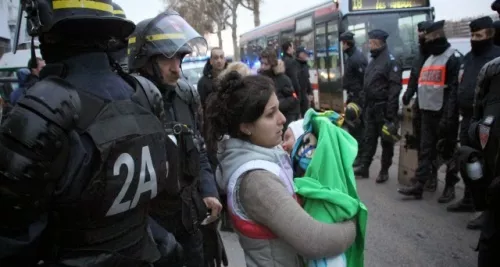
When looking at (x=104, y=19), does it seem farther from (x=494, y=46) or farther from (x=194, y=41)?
(x=494, y=46)

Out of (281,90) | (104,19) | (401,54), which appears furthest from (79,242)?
(401,54)

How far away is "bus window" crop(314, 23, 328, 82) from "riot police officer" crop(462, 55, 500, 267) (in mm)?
9407

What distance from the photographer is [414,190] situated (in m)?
5.71

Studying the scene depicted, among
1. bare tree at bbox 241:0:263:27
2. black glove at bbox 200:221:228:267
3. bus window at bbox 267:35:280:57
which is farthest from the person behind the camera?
bare tree at bbox 241:0:263:27

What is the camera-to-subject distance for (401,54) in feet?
35.8

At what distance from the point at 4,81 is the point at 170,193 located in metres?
7.35

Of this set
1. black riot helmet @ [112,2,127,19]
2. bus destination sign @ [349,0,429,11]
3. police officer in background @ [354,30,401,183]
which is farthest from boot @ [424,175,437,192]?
bus destination sign @ [349,0,429,11]

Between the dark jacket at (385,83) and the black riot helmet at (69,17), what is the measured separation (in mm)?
5097

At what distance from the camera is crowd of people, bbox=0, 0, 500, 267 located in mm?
1355

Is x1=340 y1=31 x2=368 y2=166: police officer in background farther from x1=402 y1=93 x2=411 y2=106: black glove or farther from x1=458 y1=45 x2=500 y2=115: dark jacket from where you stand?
x1=458 y1=45 x2=500 y2=115: dark jacket

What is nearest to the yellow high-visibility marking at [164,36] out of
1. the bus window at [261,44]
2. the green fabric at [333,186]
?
the green fabric at [333,186]

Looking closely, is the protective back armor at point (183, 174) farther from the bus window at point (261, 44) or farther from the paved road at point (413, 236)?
the bus window at point (261, 44)

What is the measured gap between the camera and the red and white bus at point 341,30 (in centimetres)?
1061

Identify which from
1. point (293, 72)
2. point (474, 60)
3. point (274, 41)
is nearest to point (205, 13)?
point (274, 41)
